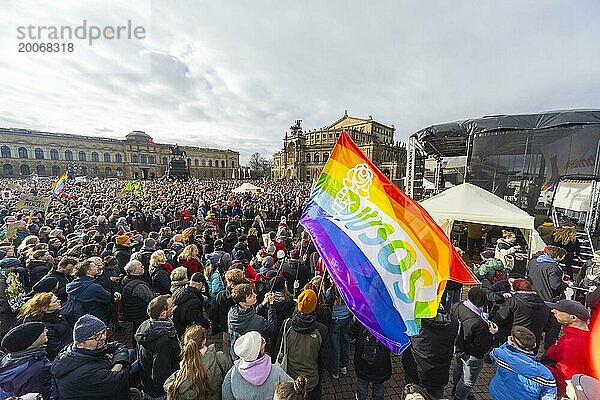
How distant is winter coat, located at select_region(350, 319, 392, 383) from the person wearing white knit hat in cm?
149

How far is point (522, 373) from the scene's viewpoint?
261cm

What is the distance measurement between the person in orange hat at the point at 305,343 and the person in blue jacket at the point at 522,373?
1809mm

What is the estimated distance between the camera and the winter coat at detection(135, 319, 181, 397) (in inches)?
113

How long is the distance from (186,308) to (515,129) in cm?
1288

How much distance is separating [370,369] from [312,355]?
2.97 feet

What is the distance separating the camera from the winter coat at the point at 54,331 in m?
3.21

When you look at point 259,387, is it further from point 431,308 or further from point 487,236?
point 487,236

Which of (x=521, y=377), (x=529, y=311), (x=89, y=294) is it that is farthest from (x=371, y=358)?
(x=89, y=294)

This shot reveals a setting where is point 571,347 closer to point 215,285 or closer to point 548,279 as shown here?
point 548,279

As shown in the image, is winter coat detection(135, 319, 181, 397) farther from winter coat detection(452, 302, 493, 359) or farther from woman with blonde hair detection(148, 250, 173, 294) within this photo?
winter coat detection(452, 302, 493, 359)

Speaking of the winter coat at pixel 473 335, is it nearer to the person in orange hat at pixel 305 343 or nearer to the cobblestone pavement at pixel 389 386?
the cobblestone pavement at pixel 389 386

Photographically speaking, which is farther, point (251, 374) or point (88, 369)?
point (88, 369)

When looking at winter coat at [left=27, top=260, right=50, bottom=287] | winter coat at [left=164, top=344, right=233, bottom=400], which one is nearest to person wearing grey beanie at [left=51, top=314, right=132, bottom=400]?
winter coat at [left=164, top=344, right=233, bottom=400]

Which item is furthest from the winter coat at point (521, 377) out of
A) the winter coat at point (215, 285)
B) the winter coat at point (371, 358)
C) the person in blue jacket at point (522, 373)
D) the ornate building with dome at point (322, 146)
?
the ornate building with dome at point (322, 146)
